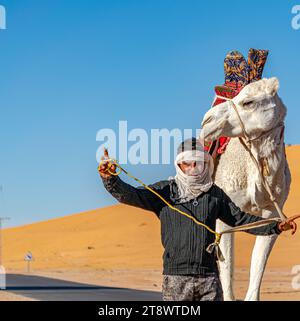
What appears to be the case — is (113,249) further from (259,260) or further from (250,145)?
(250,145)

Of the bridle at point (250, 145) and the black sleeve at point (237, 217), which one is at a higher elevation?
the bridle at point (250, 145)

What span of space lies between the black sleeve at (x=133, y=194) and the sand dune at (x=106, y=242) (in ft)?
103

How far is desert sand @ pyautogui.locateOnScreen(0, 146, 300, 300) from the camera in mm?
30141

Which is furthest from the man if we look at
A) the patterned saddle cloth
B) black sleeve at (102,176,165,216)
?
the patterned saddle cloth

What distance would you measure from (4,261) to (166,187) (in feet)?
174

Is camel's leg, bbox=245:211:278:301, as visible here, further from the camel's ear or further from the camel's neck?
the camel's ear

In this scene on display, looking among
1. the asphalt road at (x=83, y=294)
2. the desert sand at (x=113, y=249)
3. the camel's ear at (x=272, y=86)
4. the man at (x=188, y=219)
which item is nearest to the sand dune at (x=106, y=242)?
the desert sand at (x=113, y=249)

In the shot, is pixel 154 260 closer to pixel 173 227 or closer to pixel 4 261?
pixel 4 261

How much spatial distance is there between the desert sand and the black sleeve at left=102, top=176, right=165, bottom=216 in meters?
12.4

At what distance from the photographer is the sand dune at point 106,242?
1735 inches

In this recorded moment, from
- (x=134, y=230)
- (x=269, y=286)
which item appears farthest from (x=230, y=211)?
(x=134, y=230)

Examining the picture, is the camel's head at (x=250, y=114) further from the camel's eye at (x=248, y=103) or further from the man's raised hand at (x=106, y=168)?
the man's raised hand at (x=106, y=168)

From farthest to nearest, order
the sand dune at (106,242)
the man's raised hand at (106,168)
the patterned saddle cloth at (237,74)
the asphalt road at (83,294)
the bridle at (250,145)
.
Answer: the sand dune at (106,242) → the asphalt road at (83,294) → the patterned saddle cloth at (237,74) → the bridle at (250,145) → the man's raised hand at (106,168)

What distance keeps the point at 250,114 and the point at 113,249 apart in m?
47.0
